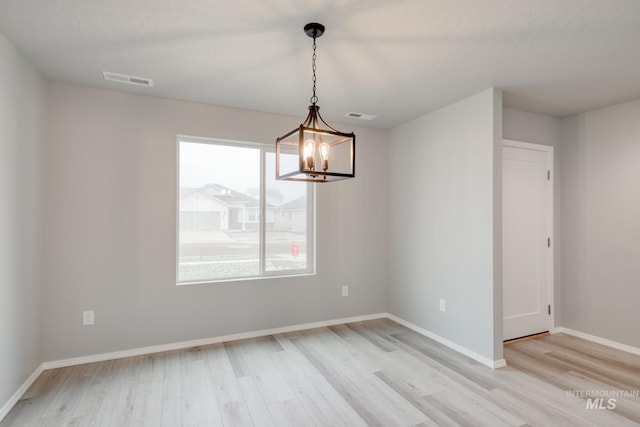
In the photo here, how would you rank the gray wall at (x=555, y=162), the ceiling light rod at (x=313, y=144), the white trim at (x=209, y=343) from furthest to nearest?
the gray wall at (x=555, y=162) < the white trim at (x=209, y=343) < the ceiling light rod at (x=313, y=144)

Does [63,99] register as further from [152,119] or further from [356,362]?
[356,362]

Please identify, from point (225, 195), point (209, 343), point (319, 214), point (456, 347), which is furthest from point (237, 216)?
point (456, 347)

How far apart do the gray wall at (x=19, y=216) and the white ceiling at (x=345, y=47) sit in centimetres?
25

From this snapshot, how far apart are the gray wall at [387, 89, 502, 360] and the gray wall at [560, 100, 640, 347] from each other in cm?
150

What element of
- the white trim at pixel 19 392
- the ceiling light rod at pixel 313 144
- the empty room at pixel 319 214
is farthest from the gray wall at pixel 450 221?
the white trim at pixel 19 392

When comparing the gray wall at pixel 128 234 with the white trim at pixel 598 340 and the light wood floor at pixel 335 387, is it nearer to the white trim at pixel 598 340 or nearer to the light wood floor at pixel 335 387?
the light wood floor at pixel 335 387

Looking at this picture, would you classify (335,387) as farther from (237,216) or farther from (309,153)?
(237,216)

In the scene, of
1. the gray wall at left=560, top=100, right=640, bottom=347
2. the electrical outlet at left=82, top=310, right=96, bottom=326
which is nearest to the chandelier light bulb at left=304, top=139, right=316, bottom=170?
the electrical outlet at left=82, top=310, right=96, bottom=326

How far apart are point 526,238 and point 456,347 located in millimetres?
1488

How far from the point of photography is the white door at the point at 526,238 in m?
3.68

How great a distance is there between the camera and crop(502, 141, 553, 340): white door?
3676mm

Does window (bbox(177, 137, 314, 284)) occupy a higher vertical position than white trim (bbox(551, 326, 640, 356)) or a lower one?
higher

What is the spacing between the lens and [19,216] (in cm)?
248

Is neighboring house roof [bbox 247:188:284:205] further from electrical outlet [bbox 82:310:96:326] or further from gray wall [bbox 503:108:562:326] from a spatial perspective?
gray wall [bbox 503:108:562:326]
